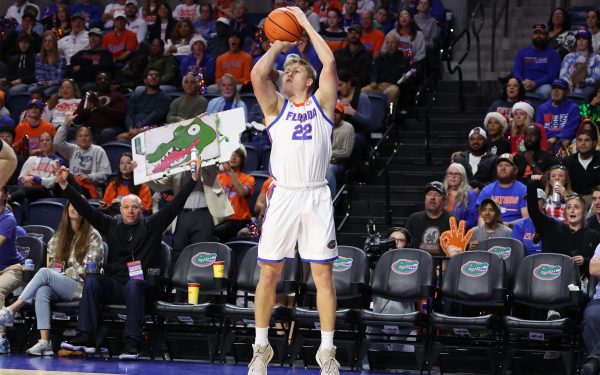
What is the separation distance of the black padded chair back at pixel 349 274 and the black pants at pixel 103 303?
1.56 meters

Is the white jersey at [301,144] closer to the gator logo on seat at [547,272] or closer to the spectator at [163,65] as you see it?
the gator logo on seat at [547,272]

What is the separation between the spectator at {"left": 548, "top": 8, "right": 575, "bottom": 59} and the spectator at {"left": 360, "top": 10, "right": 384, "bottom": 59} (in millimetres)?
2316

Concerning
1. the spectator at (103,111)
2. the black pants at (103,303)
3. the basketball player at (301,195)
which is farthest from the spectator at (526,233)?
the spectator at (103,111)

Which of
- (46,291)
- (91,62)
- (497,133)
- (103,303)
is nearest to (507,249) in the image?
(497,133)

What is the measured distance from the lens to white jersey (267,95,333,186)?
25.4 ft

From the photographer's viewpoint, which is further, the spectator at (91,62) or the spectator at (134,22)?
the spectator at (134,22)

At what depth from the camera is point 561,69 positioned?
47.1ft

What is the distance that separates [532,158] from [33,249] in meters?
5.32

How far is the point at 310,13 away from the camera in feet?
53.4

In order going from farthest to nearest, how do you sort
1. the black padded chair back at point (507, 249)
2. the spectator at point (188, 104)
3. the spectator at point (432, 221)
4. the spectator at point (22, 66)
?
1. the spectator at point (22, 66)
2. the spectator at point (188, 104)
3. the spectator at point (432, 221)
4. the black padded chair back at point (507, 249)

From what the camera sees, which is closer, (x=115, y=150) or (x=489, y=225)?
(x=489, y=225)

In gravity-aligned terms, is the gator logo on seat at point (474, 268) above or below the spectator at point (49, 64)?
below

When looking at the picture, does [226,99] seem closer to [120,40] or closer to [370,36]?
[370,36]

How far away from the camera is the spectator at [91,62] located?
16.6 meters
